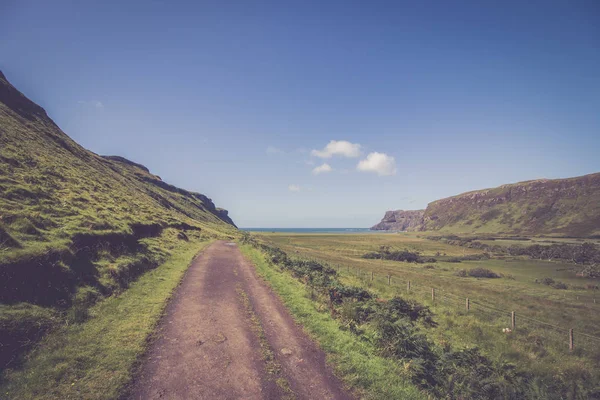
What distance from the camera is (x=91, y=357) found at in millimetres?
7582

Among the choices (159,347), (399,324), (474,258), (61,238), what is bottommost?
(474,258)

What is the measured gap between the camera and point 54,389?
6207 millimetres

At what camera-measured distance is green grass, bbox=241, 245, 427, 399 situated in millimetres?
8055

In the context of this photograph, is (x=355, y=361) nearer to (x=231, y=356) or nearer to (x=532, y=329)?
(x=231, y=356)

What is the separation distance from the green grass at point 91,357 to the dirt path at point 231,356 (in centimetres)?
57

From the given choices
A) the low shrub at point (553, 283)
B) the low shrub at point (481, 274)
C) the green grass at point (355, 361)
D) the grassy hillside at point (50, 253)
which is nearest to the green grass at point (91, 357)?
the grassy hillside at point (50, 253)

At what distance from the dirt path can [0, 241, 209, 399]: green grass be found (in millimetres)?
570

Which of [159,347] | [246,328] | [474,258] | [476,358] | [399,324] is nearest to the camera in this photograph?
[159,347]

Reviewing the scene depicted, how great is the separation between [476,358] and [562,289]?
1985 inches

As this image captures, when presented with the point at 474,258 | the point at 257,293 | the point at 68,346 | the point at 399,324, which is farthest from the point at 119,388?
the point at 474,258

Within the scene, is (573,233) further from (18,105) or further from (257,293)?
(18,105)

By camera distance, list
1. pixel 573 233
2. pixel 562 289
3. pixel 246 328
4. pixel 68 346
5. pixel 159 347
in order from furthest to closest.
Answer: pixel 573 233 → pixel 562 289 → pixel 246 328 → pixel 159 347 → pixel 68 346

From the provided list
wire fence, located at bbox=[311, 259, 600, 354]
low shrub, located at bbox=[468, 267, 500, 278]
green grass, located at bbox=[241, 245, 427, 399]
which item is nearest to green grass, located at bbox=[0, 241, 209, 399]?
green grass, located at bbox=[241, 245, 427, 399]

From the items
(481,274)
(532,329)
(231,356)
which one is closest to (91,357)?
(231,356)
